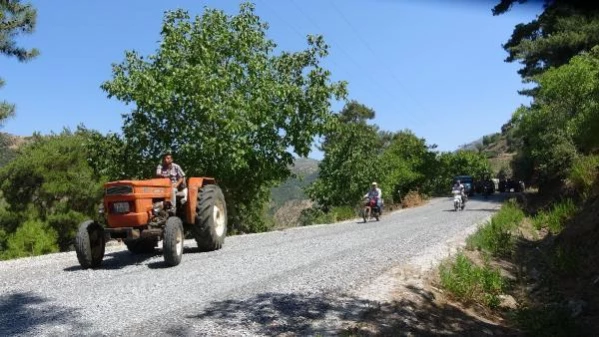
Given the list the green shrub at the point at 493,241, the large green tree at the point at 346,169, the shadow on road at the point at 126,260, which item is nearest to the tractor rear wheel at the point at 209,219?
the shadow on road at the point at 126,260

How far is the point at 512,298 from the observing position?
7355 mm

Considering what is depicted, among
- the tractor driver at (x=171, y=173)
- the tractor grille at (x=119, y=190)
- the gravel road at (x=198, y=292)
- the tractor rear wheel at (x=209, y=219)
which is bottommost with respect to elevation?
the gravel road at (x=198, y=292)

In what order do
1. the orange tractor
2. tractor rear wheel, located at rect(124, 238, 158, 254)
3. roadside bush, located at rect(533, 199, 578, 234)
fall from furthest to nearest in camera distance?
roadside bush, located at rect(533, 199, 578, 234), tractor rear wheel, located at rect(124, 238, 158, 254), the orange tractor

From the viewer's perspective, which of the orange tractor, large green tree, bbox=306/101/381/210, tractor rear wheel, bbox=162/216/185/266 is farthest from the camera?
large green tree, bbox=306/101/381/210

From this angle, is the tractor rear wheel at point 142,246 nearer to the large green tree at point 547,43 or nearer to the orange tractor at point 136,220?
the orange tractor at point 136,220

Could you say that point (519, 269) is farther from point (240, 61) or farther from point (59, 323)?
point (240, 61)

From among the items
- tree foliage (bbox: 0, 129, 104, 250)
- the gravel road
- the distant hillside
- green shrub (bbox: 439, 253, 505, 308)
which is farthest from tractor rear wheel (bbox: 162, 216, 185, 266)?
the distant hillside

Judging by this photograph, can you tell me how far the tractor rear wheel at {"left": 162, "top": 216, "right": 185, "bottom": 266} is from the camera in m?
8.45

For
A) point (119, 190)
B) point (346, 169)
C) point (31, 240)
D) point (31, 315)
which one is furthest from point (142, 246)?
point (346, 169)

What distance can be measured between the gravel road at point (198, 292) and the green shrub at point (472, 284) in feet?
3.41

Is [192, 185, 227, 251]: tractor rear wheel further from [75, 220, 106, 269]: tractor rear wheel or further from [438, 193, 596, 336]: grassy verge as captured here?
[438, 193, 596, 336]: grassy verge

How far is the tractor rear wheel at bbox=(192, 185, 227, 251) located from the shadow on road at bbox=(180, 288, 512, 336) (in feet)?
13.7

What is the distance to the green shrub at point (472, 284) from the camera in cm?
673

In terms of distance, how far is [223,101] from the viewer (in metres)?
17.5
